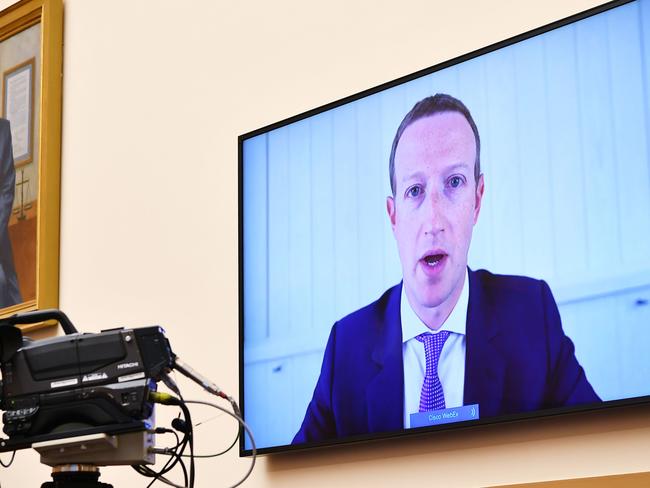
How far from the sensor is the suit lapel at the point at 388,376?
219cm

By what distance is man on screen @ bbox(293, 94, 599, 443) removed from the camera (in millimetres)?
2029

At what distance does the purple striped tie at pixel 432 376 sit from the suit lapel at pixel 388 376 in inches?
2.2

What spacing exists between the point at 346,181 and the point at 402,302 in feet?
0.98

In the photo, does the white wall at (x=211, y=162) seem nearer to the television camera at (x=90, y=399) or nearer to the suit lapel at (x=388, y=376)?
the suit lapel at (x=388, y=376)

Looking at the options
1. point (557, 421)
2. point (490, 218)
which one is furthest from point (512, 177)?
point (557, 421)

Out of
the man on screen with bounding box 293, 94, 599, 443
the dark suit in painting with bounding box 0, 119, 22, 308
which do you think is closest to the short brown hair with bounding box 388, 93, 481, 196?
the man on screen with bounding box 293, 94, 599, 443

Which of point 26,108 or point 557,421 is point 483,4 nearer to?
point 557,421

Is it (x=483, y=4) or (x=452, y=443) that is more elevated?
(x=483, y=4)

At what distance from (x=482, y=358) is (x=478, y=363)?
1cm

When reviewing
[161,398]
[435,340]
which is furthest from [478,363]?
[161,398]

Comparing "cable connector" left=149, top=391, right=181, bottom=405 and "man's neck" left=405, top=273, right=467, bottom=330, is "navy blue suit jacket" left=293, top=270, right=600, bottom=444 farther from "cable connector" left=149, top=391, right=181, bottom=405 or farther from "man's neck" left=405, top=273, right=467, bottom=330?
"cable connector" left=149, top=391, right=181, bottom=405

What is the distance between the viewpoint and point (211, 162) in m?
2.71

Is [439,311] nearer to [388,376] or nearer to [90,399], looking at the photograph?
[388,376]

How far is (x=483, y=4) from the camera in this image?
2.27 m
